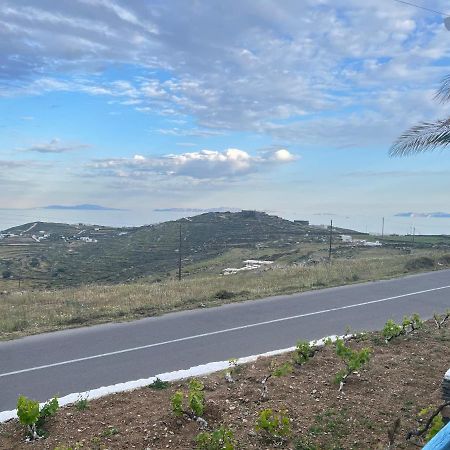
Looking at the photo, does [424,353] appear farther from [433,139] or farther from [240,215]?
[240,215]

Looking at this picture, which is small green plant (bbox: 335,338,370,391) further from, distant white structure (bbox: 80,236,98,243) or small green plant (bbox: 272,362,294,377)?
distant white structure (bbox: 80,236,98,243)

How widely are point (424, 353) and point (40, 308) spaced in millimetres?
A: 9202

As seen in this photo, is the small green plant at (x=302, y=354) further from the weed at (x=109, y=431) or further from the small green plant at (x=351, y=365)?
the weed at (x=109, y=431)

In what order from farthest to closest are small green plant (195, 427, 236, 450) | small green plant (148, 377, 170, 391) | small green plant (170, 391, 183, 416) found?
small green plant (148, 377, 170, 391) → small green plant (170, 391, 183, 416) → small green plant (195, 427, 236, 450)

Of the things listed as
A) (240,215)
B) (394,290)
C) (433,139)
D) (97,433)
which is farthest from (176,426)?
(240,215)

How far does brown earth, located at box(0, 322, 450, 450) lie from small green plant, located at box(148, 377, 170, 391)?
107 mm

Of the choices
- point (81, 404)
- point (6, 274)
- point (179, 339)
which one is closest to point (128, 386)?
point (81, 404)

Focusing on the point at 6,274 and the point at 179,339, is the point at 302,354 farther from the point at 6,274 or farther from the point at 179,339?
the point at 6,274

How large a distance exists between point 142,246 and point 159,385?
2408 inches

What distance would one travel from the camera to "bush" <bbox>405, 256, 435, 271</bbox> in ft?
71.5

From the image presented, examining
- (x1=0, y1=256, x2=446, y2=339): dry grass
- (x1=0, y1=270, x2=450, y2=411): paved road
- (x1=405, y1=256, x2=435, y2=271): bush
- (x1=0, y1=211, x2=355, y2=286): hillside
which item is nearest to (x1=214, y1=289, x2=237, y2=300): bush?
(x1=0, y1=256, x2=446, y2=339): dry grass

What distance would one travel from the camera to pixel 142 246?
218ft

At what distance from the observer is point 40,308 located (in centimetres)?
1318

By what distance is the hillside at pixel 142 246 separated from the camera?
46156 mm
